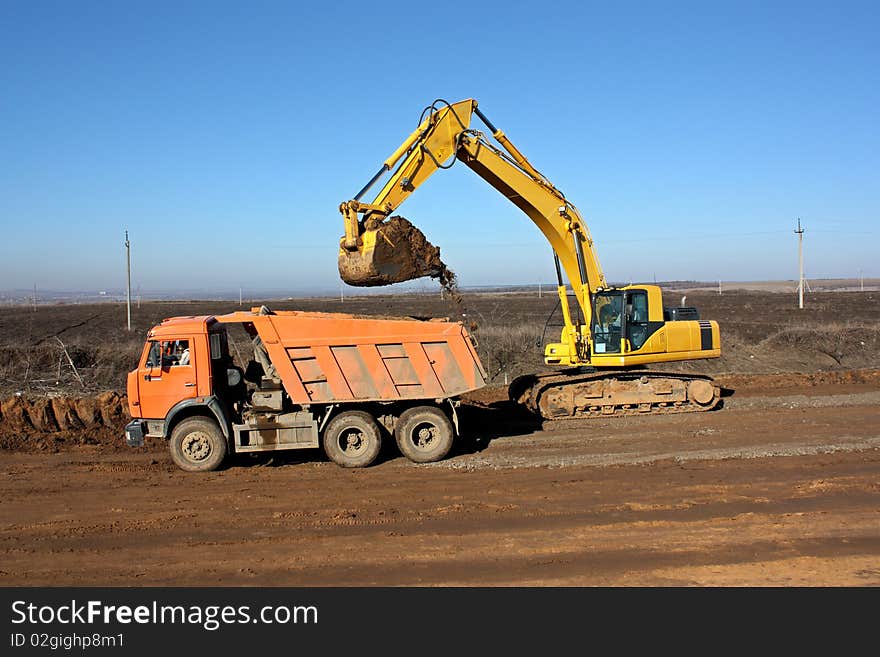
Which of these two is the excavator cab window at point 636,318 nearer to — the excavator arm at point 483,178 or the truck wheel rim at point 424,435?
the excavator arm at point 483,178

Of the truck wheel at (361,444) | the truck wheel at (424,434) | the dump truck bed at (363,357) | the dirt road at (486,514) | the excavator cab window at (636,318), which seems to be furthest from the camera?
the excavator cab window at (636,318)

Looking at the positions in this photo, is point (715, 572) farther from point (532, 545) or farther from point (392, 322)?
point (392, 322)

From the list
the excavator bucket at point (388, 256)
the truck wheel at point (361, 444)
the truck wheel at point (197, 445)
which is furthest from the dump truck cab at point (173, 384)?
the excavator bucket at point (388, 256)

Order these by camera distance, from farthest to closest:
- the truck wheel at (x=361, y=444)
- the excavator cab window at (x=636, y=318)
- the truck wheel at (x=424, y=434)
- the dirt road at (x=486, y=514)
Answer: the excavator cab window at (x=636, y=318)
the truck wheel at (x=424, y=434)
the truck wheel at (x=361, y=444)
the dirt road at (x=486, y=514)

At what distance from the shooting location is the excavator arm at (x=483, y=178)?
12.8 metres

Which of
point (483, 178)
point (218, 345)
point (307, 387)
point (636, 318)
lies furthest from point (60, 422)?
point (636, 318)

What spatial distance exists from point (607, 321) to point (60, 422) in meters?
11.8

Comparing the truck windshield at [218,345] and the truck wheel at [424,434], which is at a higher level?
the truck windshield at [218,345]

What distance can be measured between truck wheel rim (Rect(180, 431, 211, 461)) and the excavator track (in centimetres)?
715

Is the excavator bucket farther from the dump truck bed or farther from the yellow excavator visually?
the yellow excavator

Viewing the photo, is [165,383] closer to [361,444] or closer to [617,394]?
[361,444]

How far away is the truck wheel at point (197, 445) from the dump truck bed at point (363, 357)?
4.86 feet

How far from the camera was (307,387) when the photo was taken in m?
12.5
